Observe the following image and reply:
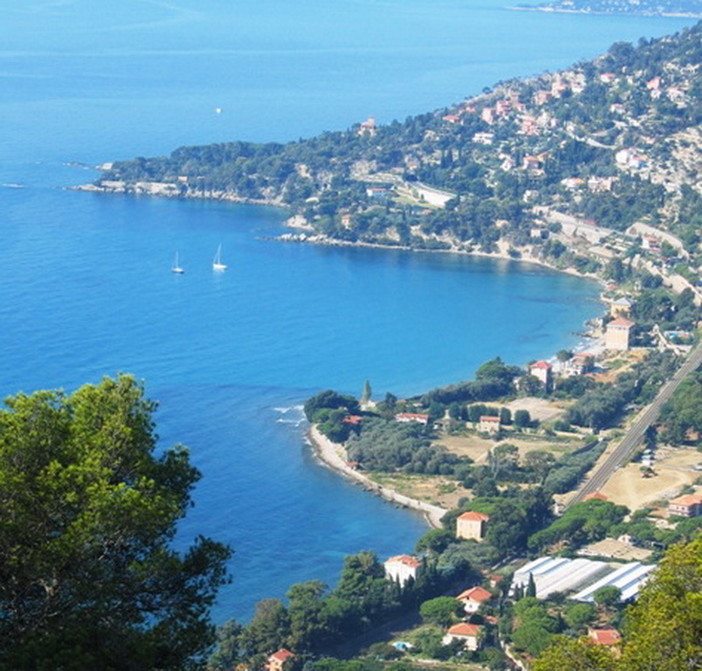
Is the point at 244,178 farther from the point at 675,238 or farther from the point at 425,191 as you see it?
the point at 675,238

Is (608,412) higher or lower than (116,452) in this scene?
lower

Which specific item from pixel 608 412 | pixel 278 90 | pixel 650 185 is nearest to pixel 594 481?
pixel 608 412

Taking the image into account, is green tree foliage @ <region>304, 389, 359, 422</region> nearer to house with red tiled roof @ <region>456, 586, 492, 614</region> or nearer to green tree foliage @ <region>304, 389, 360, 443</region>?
green tree foliage @ <region>304, 389, 360, 443</region>

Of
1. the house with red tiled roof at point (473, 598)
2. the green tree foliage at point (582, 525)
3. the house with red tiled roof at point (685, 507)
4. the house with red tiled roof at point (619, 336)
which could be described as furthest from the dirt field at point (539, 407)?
the house with red tiled roof at point (473, 598)

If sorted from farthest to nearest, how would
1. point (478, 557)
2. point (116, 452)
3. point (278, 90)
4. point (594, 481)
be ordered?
1. point (278, 90)
2. point (594, 481)
3. point (478, 557)
4. point (116, 452)

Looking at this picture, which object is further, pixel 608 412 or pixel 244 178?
pixel 244 178

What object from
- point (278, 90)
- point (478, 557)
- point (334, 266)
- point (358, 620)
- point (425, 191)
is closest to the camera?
point (358, 620)

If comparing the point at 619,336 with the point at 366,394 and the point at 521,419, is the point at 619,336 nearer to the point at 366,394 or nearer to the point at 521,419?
the point at 521,419
